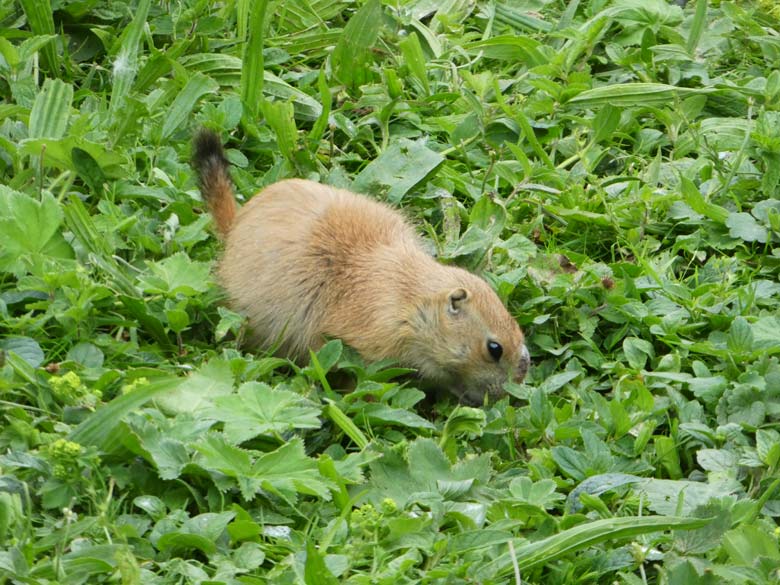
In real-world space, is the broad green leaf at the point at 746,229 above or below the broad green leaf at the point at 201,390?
below

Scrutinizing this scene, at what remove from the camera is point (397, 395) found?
15.4ft

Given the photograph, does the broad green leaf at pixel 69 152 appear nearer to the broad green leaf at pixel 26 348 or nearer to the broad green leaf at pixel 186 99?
the broad green leaf at pixel 186 99

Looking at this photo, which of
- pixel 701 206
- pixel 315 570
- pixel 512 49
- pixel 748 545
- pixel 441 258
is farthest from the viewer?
pixel 512 49

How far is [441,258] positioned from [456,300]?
54 centimetres

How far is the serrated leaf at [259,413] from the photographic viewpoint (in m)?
4.12

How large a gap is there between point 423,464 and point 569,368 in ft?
3.63

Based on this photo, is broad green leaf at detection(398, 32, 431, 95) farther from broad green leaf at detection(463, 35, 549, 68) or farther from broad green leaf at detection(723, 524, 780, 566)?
broad green leaf at detection(723, 524, 780, 566)

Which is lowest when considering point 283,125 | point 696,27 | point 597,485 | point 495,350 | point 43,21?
point 597,485

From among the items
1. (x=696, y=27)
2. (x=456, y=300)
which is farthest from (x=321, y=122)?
(x=696, y=27)

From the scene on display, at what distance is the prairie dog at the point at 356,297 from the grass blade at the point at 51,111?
38.5 inches

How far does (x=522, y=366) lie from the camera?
492cm

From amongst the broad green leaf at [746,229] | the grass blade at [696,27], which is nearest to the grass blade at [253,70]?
the broad green leaf at [746,229]

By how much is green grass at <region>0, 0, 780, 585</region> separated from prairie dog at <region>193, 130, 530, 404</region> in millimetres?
137

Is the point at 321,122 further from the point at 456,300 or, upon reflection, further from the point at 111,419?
the point at 111,419
